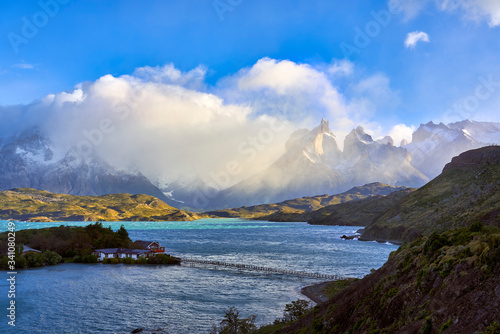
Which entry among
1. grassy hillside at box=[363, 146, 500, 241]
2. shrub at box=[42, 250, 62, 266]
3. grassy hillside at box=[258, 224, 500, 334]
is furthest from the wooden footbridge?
grassy hillside at box=[258, 224, 500, 334]

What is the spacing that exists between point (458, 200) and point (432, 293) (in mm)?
162597

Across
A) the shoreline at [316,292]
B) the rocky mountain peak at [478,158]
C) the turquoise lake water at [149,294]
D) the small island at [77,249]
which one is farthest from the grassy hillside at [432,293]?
the rocky mountain peak at [478,158]

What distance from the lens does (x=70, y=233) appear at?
506 ft

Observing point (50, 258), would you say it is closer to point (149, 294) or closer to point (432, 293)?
point (149, 294)

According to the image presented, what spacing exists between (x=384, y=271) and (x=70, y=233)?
6258 inches

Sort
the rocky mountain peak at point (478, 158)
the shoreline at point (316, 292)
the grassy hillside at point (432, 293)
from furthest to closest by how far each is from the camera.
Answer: the rocky mountain peak at point (478, 158), the shoreline at point (316, 292), the grassy hillside at point (432, 293)

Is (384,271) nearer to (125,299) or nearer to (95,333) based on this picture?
(95,333)

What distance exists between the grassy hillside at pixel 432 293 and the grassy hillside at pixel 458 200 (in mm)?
108230

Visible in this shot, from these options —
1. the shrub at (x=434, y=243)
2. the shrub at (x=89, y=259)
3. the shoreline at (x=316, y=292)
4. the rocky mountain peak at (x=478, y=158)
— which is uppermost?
the rocky mountain peak at (x=478, y=158)

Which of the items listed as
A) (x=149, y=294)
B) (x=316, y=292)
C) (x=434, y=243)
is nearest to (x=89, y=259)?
(x=149, y=294)

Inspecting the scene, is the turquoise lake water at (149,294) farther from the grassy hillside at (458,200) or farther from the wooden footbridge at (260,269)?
the grassy hillside at (458,200)

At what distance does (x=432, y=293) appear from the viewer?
77.0 ft

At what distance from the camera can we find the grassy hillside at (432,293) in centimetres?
1934

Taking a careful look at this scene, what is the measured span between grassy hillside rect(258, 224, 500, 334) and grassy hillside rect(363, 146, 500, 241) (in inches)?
4261
